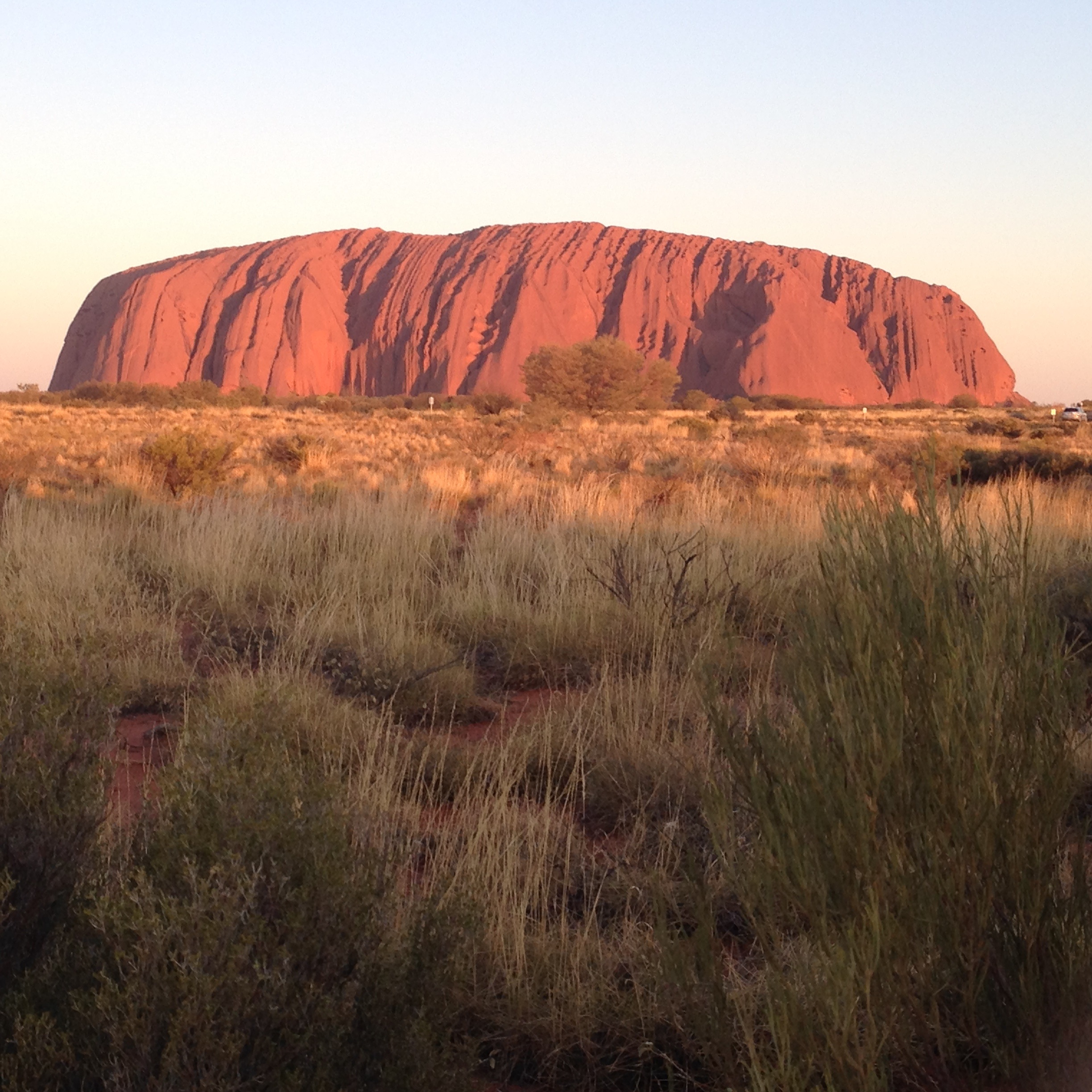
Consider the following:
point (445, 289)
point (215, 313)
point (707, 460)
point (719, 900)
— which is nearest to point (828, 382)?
point (445, 289)

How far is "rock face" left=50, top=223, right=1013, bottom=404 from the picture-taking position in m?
76.4

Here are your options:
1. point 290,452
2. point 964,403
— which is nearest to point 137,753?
point 290,452

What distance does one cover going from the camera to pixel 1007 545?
1.95 m

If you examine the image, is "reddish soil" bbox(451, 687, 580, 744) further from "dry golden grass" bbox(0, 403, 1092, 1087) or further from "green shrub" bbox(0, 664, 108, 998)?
"green shrub" bbox(0, 664, 108, 998)

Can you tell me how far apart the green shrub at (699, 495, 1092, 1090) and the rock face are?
7003cm

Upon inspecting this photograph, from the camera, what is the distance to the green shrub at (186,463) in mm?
10117

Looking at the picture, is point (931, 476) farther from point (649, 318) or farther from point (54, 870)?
point (649, 318)

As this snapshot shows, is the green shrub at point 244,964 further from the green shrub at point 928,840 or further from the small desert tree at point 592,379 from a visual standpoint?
the small desert tree at point 592,379

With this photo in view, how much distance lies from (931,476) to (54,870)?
5.80ft

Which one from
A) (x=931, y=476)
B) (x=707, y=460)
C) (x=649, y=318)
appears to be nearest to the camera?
(x=931, y=476)

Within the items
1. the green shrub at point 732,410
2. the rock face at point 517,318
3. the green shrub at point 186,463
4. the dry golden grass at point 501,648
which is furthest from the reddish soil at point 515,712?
the rock face at point 517,318

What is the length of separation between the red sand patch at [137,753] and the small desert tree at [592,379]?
34.2 meters

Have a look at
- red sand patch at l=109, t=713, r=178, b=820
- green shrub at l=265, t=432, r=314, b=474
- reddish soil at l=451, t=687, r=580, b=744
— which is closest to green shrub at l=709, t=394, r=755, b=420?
green shrub at l=265, t=432, r=314, b=474

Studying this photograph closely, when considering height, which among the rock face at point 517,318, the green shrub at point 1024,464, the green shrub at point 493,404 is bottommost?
the green shrub at point 1024,464
